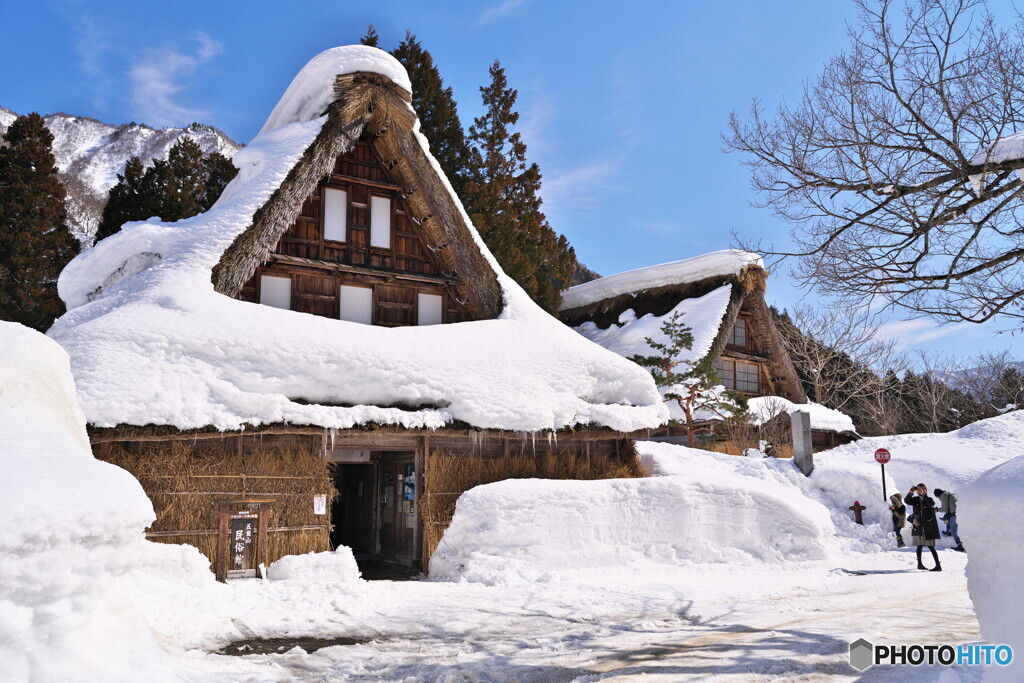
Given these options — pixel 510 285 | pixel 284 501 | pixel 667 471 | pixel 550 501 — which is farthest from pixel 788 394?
pixel 284 501

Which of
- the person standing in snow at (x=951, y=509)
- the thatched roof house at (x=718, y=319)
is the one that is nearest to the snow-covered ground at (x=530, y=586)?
the person standing in snow at (x=951, y=509)

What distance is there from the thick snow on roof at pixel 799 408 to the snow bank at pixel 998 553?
19327 mm

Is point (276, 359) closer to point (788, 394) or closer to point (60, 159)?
point (788, 394)

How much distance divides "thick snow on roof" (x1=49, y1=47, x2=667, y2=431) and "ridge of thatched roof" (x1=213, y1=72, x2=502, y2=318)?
0.28 m

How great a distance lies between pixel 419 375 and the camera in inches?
459

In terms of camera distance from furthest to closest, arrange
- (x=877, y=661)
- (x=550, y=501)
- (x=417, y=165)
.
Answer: (x=417, y=165) < (x=550, y=501) < (x=877, y=661)

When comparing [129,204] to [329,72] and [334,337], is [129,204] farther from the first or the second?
[334,337]

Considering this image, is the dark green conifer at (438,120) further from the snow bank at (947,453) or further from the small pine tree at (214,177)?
the snow bank at (947,453)

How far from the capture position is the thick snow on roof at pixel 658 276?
23906 millimetres

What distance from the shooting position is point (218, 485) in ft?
33.2

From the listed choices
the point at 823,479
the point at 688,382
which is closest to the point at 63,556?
the point at 823,479

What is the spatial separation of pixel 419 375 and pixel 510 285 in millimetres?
3934

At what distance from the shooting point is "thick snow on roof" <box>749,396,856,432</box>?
23.2 m

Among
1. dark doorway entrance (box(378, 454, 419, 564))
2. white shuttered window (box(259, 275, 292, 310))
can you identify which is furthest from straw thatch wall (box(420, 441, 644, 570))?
white shuttered window (box(259, 275, 292, 310))
